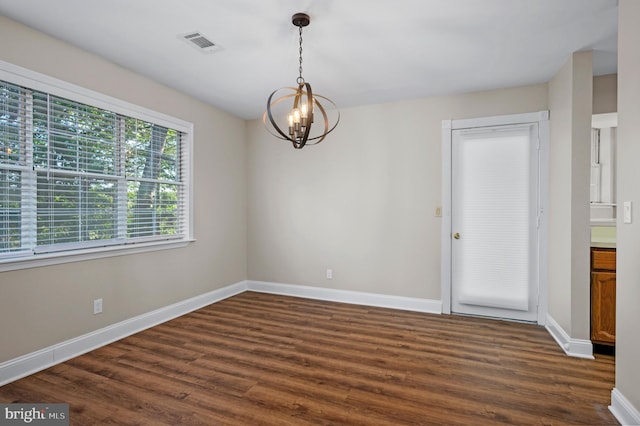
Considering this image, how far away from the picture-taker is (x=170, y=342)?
313 centimetres

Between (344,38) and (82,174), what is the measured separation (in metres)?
2.51

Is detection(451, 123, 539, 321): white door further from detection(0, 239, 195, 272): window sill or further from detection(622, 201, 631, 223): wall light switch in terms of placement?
detection(0, 239, 195, 272): window sill

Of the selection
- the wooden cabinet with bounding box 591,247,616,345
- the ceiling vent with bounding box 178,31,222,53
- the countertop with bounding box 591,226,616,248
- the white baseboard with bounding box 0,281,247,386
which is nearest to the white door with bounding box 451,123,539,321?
the countertop with bounding box 591,226,616,248

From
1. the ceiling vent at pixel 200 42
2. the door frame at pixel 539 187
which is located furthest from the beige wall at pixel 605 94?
the ceiling vent at pixel 200 42

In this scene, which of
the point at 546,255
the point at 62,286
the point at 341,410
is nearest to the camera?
the point at 341,410

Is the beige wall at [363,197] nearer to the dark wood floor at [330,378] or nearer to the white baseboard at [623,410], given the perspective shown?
the dark wood floor at [330,378]

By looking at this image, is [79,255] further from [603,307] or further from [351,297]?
[603,307]

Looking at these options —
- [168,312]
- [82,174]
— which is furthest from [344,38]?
[168,312]

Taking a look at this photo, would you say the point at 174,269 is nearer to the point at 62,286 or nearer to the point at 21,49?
the point at 62,286

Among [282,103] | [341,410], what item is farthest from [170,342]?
[282,103]

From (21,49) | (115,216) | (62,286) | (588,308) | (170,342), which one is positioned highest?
(21,49)

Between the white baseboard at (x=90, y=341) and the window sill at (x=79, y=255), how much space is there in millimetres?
669

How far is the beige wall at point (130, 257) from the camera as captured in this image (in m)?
2.50

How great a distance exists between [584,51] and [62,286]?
4840mm
